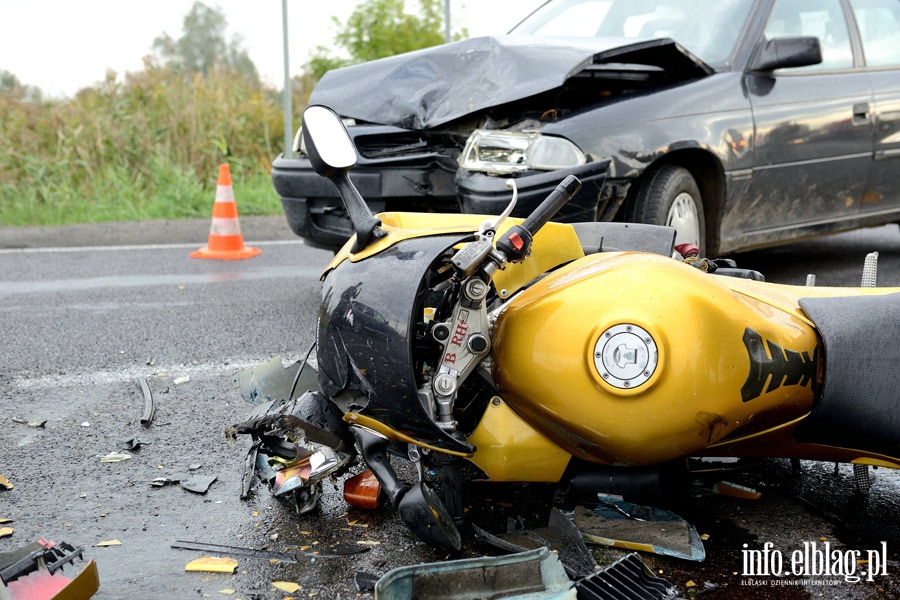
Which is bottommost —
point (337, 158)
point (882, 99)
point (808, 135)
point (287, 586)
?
point (287, 586)

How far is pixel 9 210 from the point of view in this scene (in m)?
9.70

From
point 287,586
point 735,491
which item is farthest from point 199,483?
point 735,491

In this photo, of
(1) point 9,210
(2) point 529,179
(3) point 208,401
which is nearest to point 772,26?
(2) point 529,179

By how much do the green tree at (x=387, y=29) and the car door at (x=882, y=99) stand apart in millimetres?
9788

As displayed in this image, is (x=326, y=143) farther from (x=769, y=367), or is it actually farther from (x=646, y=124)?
(x=646, y=124)

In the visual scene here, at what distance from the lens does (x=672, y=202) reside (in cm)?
479

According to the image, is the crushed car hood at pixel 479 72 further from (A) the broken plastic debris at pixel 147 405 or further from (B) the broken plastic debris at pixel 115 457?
(B) the broken plastic debris at pixel 115 457

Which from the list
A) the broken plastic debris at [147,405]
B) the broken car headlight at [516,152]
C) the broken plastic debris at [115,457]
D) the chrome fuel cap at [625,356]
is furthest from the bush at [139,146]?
the chrome fuel cap at [625,356]

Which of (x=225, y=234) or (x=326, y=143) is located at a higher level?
(x=326, y=143)

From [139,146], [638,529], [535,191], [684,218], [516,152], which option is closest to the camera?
[638,529]

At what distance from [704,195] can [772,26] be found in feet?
3.68

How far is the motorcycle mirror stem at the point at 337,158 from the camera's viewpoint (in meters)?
2.40

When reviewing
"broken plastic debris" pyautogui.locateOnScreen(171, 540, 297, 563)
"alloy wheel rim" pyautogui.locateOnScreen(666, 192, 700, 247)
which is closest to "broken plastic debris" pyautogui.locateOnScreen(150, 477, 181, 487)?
"broken plastic debris" pyautogui.locateOnScreen(171, 540, 297, 563)

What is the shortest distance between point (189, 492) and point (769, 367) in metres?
1.69
